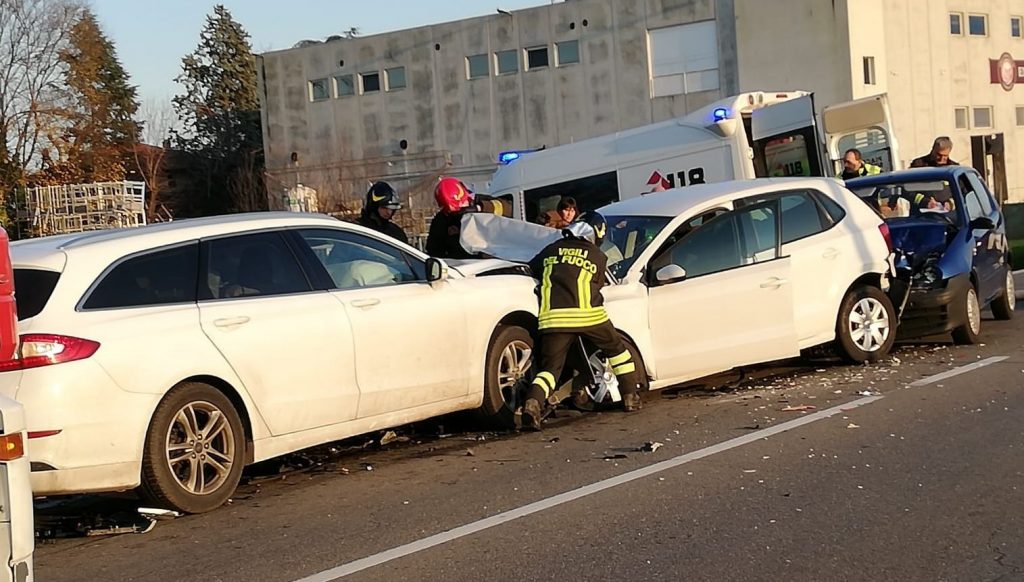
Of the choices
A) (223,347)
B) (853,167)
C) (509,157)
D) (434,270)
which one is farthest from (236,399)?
(509,157)

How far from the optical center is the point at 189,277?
7180 millimetres

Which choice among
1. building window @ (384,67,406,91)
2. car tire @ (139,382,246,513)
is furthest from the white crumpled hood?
building window @ (384,67,406,91)

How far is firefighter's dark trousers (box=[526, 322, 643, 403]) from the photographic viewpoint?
8.80m

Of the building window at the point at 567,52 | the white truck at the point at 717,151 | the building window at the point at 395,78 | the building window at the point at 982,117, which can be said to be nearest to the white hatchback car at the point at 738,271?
the white truck at the point at 717,151

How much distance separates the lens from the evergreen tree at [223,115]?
6494cm

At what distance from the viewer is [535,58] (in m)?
45.3

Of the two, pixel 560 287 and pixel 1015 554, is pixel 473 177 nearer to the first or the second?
pixel 560 287

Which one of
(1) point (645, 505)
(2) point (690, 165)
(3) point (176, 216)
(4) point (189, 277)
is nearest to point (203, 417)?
(4) point (189, 277)

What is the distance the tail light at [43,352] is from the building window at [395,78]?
4228 cm

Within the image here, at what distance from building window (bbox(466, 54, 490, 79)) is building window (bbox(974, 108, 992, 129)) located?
17613 millimetres

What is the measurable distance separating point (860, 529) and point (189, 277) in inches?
156

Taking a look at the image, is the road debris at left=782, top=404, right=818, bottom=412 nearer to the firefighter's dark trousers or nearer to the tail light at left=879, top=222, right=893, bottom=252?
the firefighter's dark trousers

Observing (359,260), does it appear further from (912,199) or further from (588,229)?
(912,199)

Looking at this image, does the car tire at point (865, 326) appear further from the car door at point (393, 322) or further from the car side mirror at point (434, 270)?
the car side mirror at point (434, 270)
